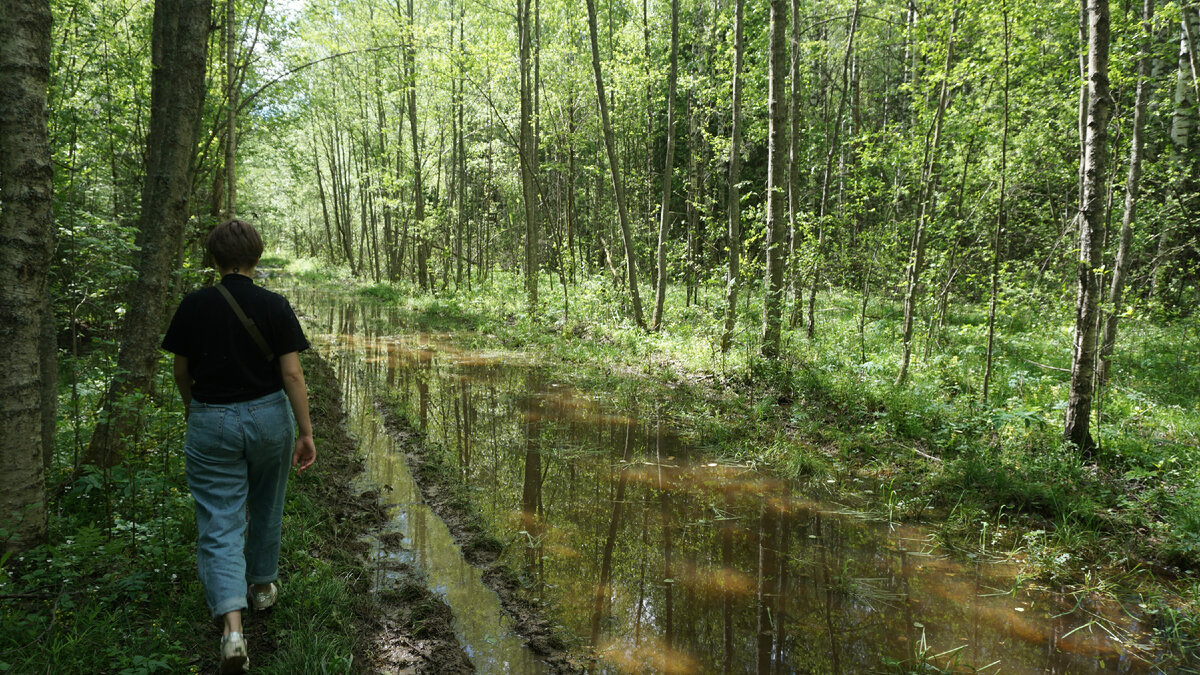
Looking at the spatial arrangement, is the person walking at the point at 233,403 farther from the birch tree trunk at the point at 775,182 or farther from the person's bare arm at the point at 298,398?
the birch tree trunk at the point at 775,182

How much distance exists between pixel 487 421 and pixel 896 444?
5.29m

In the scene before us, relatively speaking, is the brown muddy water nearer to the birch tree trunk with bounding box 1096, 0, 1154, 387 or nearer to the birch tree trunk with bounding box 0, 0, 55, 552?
the birch tree trunk with bounding box 0, 0, 55, 552

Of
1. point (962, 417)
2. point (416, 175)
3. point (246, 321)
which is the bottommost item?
point (962, 417)

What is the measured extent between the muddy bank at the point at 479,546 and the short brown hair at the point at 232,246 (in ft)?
8.70

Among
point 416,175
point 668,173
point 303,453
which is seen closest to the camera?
point 303,453

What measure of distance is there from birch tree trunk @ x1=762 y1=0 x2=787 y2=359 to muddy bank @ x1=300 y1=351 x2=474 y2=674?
6219mm

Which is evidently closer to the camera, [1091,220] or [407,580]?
[407,580]

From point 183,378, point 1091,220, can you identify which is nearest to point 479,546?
point 183,378

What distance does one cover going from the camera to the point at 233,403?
2.85m

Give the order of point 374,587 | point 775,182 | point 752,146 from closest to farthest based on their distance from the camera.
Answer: point 374,587, point 775,182, point 752,146

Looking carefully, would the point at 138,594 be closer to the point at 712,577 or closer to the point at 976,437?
the point at 712,577

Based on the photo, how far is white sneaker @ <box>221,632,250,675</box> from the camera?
101 inches

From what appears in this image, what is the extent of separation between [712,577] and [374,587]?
7.98 ft

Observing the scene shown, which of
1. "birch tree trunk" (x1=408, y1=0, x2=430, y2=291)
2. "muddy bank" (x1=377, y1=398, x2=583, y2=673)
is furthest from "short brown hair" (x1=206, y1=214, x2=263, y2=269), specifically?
"birch tree trunk" (x1=408, y1=0, x2=430, y2=291)
